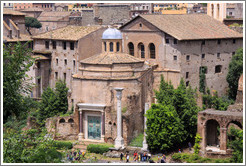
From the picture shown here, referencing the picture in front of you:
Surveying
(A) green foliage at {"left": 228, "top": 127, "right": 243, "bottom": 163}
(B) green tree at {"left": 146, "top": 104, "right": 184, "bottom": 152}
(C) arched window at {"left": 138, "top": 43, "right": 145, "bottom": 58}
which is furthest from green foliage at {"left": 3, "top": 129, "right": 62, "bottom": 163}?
(C) arched window at {"left": 138, "top": 43, "right": 145, "bottom": 58}

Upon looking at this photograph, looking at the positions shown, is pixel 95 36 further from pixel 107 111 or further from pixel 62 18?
pixel 62 18

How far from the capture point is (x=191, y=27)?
49.9 m

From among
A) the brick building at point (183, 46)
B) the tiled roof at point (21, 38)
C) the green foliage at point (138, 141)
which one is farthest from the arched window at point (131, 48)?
the tiled roof at point (21, 38)

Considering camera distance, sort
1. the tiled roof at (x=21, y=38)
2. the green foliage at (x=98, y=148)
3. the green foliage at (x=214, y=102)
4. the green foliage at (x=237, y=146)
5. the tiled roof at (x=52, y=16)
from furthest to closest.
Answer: the tiled roof at (x=52, y=16) → the tiled roof at (x=21, y=38) → the green foliage at (x=214, y=102) → the green foliage at (x=98, y=148) → the green foliage at (x=237, y=146)

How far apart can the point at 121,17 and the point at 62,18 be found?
15564mm

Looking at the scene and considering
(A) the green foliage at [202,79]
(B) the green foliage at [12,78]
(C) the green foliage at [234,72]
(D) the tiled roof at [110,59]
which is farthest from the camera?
(C) the green foliage at [234,72]

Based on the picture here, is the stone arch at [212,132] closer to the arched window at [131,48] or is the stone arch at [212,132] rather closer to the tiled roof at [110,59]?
the tiled roof at [110,59]

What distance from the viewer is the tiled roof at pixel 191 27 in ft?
156

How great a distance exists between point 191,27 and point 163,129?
47.2ft

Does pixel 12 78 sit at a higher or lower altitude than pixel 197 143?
higher

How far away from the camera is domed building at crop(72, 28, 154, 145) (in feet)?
133

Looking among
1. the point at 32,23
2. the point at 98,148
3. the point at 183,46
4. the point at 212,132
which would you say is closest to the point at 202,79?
the point at 183,46

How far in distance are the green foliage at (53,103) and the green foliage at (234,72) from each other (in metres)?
14.9

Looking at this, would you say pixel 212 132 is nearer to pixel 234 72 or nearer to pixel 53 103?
pixel 234 72
